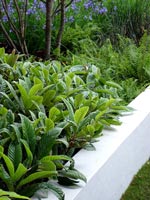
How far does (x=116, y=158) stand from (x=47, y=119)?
665 millimetres

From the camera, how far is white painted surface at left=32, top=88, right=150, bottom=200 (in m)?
2.95

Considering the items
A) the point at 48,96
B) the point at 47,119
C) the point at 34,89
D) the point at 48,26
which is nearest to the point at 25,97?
the point at 34,89

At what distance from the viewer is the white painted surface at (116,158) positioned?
2.95 meters

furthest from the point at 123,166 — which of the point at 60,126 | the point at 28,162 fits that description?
the point at 28,162

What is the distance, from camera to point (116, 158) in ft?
11.0

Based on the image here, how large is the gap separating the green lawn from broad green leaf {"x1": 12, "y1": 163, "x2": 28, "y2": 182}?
4.25ft

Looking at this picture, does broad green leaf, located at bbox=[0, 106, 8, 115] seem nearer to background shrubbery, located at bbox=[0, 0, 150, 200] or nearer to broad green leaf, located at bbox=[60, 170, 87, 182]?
background shrubbery, located at bbox=[0, 0, 150, 200]

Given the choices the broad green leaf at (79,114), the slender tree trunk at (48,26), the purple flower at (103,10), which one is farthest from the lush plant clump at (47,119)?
the purple flower at (103,10)

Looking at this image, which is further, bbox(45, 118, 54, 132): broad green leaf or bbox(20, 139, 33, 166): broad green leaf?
bbox(45, 118, 54, 132): broad green leaf

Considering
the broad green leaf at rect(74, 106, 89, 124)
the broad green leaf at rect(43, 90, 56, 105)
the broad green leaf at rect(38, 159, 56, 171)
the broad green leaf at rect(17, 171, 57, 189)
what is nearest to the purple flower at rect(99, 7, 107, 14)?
the broad green leaf at rect(43, 90, 56, 105)

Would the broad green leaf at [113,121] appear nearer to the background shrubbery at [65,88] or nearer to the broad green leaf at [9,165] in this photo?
the background shrubbery at [65,88]

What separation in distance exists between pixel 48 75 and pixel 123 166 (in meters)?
0.92

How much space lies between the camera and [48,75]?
382 centimetres

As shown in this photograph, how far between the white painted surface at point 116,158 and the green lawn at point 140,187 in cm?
4
